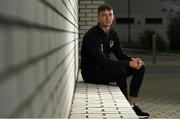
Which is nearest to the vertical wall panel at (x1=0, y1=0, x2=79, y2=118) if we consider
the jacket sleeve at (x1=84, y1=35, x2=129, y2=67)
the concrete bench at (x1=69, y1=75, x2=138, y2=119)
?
the concrete bench at (x1=69, y1=75, x2=138, y2=119)

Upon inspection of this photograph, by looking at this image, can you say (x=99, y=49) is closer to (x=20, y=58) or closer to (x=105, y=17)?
(x=105, y=17)

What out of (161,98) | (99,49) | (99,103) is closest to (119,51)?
(99,49)

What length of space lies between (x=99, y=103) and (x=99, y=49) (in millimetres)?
1307

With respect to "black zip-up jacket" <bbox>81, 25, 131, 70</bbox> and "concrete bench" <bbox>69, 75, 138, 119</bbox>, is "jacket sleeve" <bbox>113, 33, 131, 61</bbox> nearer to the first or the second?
"black zip-up jacket" <bbox>81, 25, 131, 70</bbox>

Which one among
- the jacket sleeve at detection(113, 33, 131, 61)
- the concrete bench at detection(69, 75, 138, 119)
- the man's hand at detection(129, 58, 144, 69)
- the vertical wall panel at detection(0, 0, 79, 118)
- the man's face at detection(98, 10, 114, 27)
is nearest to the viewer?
the vertical wall panel at detection(0, 0, 79, 118)

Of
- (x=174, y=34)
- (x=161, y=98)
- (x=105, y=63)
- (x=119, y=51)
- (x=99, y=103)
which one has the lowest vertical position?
(x=161, y=98)

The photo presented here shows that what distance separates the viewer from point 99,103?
18.4 ft

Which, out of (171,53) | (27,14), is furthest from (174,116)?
(171,53)

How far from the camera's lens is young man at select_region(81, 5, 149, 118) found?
21.8 feet

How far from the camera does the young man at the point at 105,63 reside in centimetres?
665

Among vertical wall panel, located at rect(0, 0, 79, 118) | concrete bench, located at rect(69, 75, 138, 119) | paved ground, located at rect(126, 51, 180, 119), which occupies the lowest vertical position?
paved ground, located at rect(126, 51, 180, 119)

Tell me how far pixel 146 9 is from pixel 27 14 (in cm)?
4749

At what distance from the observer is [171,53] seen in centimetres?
3328

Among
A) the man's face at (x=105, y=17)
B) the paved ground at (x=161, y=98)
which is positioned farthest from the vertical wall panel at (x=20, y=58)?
the paved ground at (x=161, y=98)
